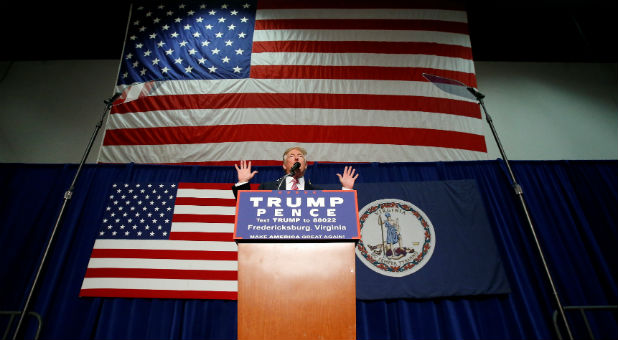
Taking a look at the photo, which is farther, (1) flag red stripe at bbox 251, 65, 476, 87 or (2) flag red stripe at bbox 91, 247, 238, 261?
(1) flag red stripe at bbox 251, 65, 476, 87

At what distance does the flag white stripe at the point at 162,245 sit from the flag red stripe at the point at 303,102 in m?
1.79

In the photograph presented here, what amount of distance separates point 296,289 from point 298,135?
2.70 m

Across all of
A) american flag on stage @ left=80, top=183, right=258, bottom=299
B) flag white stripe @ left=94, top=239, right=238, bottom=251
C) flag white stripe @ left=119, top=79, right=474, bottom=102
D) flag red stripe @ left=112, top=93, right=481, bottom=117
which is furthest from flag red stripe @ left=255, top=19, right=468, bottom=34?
flag white stripe @ left=94, top=239, right=238, bottom=251

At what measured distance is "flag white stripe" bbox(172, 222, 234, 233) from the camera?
10.3 feet

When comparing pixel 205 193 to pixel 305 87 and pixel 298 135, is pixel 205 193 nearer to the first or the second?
pixel 298 135

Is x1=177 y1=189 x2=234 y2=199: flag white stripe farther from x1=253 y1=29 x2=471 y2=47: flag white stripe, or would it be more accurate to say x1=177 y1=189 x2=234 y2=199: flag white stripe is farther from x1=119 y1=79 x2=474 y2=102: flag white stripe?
x1=253 y1=29 x2=471 y2=47: flag white stripe

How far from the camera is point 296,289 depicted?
4.46 ft

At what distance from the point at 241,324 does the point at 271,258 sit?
0.29 m

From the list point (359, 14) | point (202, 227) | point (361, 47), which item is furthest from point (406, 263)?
point (359, 14)

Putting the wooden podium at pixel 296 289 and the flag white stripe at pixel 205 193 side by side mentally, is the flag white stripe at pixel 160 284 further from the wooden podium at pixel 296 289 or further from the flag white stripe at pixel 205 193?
the wooden podium at pixel 296 289

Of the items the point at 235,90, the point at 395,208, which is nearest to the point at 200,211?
the point at 235,90

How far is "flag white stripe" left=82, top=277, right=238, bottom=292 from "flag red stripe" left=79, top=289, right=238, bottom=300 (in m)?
0.03

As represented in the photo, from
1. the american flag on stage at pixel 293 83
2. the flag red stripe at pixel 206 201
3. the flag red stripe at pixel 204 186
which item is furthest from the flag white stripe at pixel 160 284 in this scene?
the american flag on stage at pixel 293 83

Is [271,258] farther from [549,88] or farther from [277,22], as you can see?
[549,88]
